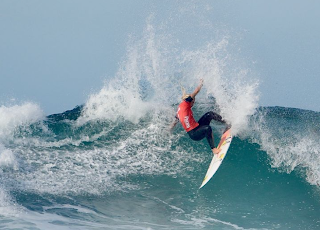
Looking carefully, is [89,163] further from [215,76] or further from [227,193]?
[215,76]

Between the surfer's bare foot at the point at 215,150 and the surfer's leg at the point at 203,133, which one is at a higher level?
the surfer's leg at the point at 203,133

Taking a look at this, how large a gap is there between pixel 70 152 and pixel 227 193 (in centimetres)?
377

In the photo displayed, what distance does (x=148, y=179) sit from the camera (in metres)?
7.77

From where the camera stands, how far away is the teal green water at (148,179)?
249 inches

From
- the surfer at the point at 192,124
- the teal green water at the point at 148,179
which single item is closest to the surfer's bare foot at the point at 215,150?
the surfer at the point at 192,124

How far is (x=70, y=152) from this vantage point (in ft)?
28.8

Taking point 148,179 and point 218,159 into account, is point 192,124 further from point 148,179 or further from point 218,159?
point 148,179

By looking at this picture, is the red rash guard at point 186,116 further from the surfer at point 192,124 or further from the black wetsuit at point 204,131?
the black wetsuit at point 204,131

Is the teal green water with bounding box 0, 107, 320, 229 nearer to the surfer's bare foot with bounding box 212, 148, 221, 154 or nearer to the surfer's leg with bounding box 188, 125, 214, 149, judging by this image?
the surfer's bare foot with bounding box 212, 148, 221, 154

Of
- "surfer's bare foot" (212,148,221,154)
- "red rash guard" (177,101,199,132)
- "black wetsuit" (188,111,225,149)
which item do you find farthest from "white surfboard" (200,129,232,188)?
"red rash guard" (177,101,199,132)

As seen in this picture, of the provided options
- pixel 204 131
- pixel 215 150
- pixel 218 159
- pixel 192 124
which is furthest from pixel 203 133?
Result: pixel 218 159

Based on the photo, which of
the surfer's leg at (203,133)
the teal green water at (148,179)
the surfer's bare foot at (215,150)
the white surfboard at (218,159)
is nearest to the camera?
the teal green water at (148,179)

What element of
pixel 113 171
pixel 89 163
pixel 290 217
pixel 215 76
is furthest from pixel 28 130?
pixel 290 217

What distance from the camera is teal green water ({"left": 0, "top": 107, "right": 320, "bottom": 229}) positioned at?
6.33 meters
